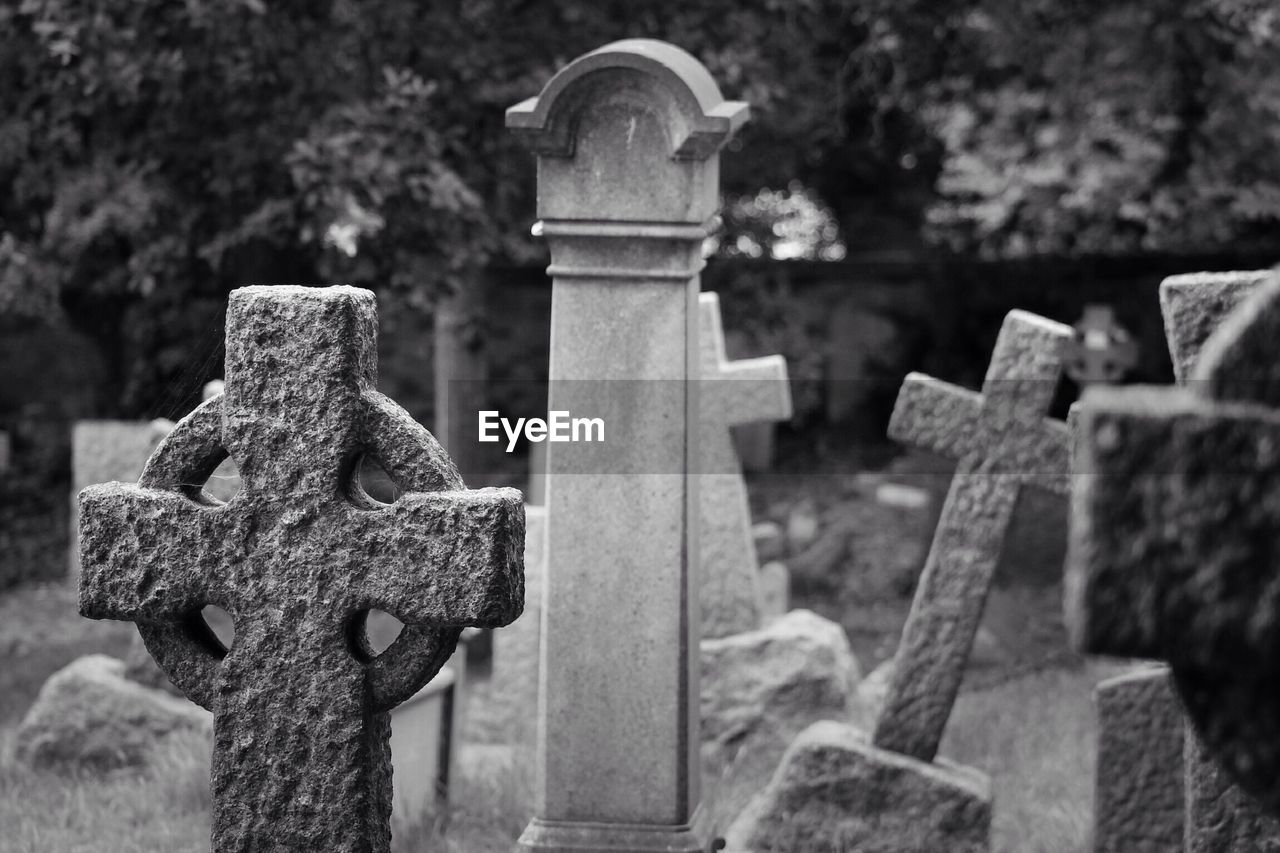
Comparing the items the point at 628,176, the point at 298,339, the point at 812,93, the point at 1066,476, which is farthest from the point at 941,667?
the point at 812,93

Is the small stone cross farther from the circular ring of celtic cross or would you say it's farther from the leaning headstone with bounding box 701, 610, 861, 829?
the circular ring of celtic cross

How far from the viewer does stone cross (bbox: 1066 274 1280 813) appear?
5.55ft

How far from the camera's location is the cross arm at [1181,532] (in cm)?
169

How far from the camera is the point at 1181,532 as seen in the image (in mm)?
1710

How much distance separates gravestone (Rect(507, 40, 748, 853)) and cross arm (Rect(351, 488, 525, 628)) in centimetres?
149

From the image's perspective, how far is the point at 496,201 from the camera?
9.08 m

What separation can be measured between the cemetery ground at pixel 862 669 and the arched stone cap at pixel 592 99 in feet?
6.84

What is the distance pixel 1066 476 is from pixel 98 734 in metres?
3.67

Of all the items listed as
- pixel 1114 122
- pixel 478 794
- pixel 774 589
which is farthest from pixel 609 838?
pixel 1114 122

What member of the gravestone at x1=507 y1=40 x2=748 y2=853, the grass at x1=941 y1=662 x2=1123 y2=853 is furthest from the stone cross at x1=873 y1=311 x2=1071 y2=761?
the gravestone at x1=507 y1=40 x2=748 y2=853

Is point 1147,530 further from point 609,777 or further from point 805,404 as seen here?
point 805,404

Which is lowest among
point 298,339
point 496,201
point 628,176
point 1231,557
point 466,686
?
point 466,686

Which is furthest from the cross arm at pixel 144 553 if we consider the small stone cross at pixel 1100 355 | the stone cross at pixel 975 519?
the small stone cross at pixel 1100 355

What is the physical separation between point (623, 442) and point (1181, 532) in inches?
112
